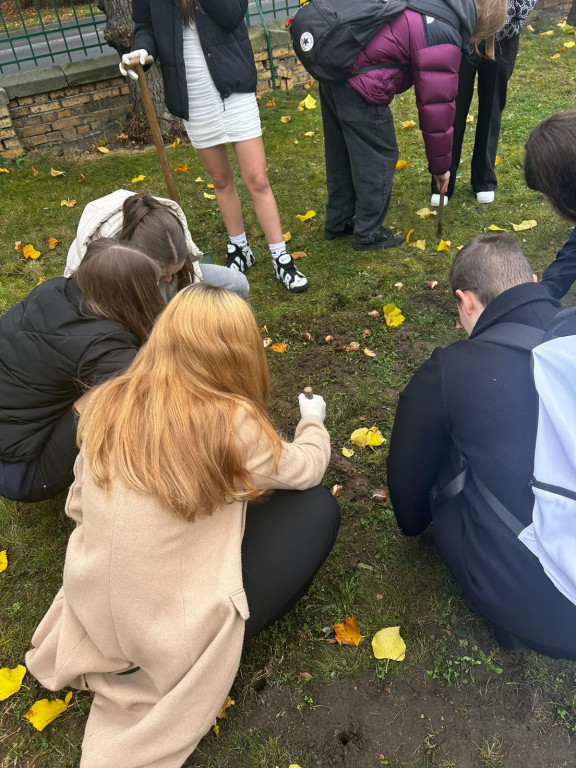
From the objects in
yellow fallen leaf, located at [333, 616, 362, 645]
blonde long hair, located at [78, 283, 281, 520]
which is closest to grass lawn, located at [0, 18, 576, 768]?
yellow fallen leaf, located at [333, 616, 362, 645]

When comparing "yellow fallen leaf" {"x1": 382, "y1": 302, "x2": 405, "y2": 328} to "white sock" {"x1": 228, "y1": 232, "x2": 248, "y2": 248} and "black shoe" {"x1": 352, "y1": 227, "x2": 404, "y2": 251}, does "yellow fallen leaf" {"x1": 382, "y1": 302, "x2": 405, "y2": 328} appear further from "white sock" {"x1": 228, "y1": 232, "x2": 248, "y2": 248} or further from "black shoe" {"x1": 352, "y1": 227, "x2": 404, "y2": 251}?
"white sock" {"x1": 228, "y1": 232, "x2": 248, "y2": 248}

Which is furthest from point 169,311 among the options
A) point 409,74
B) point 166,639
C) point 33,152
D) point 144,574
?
point 33,152

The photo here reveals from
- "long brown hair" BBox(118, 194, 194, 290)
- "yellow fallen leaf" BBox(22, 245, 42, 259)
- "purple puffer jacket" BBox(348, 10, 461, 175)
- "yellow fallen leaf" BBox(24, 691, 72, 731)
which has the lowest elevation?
"yellow fallen leaf" BBox(24, 691, 72, 731)

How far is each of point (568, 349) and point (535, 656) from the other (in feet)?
3.55

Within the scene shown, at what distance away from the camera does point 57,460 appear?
7.07ft

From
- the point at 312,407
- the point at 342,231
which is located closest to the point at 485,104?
the point at 342,231

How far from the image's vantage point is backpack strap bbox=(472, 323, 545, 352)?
1.50m

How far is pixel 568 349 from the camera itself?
1299 mm

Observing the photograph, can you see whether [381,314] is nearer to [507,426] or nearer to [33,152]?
[507,426]

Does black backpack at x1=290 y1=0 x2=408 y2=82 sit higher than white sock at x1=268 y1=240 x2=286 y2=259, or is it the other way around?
black backpack at x1=290 y1=0 x2=408 y2=82

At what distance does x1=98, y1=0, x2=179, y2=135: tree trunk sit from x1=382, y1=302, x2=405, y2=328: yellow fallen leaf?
3.12 metres

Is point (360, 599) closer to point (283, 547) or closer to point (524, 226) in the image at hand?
point (283, 547)

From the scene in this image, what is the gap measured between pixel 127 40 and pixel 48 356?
4.22 m

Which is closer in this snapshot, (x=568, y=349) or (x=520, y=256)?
(x=568, y=349)
